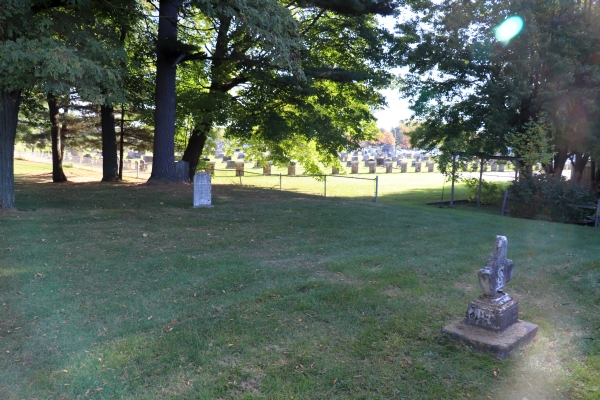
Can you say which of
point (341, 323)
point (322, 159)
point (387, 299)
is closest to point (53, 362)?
point (341, 323)

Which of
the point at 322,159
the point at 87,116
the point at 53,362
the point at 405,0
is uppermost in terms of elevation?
the point at 405,0

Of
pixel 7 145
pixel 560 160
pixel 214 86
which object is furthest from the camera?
pixel 560 160

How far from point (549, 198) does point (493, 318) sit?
13304 millimetres

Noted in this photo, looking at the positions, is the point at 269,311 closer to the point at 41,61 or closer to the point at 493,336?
the point at 493,336

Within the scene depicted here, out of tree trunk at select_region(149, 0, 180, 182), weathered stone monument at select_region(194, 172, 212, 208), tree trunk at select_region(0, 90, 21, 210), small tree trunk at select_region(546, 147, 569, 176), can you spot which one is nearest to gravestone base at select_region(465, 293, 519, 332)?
weathered stone monument at select_region(194, 172, 212, 208)

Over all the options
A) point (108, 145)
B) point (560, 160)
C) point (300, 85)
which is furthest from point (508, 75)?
point (108, 145)

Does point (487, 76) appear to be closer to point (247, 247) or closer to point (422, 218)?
point (422, 218)

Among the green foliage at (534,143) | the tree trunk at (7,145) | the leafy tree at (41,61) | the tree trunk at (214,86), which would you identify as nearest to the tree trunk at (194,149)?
the tree trunk at (214,86)

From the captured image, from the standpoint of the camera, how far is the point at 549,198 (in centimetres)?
1620

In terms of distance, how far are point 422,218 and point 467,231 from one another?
1.92 m

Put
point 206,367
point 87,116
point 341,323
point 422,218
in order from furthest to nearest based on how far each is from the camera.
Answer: point 87,116, point 422,218, point 341,323, point 206,367

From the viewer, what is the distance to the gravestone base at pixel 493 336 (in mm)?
4508

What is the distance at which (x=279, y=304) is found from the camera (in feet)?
18.6

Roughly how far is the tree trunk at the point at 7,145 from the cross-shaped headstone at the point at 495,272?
1077 cm
